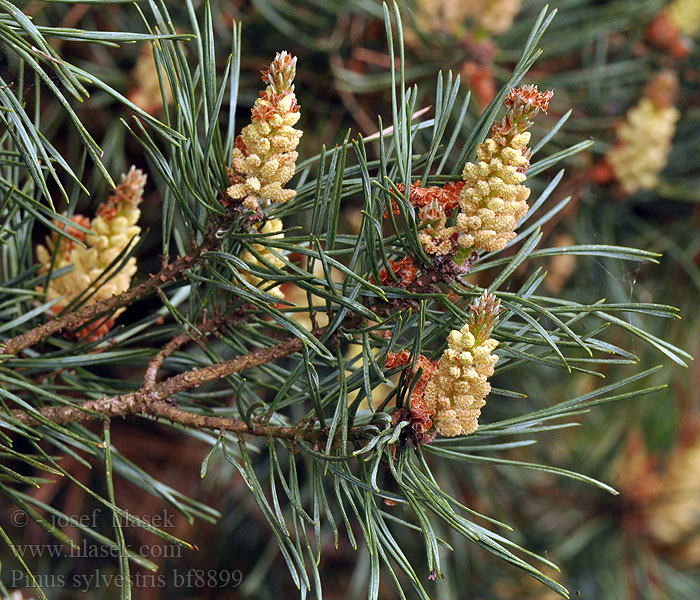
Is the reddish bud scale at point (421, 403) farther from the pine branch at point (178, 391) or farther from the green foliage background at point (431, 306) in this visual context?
the green foliage background at point (431, 306)

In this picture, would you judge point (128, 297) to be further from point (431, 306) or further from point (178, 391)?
point (431, 306)

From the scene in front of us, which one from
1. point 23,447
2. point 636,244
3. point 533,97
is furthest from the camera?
point 636,244

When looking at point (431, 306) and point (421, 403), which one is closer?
point (421, 403)

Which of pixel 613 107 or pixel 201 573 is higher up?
pixel 613 107

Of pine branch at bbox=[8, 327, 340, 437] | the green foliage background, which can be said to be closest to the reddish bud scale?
pine branch at bbox=[8, 327, 340, 437]

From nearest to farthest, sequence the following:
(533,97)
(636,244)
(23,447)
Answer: (533,97) < (23,447) < (636,244)

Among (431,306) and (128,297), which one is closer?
(128,297)

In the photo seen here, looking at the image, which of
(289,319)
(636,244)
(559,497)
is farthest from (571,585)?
(289,319)

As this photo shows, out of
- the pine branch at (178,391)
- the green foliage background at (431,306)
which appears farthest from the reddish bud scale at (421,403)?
the green foliage background at (431,306)

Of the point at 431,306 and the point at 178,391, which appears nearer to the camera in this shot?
the point at 178,391

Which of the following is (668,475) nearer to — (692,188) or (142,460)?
(692,188)

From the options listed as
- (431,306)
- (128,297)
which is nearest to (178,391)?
(128,297)
